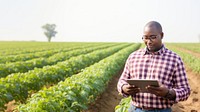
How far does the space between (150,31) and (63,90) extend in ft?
13.8

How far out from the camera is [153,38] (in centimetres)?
353

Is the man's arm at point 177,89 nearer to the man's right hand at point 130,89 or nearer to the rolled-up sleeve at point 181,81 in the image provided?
the rolled-up sleeve at point 181,81

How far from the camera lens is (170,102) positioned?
11.6 ft

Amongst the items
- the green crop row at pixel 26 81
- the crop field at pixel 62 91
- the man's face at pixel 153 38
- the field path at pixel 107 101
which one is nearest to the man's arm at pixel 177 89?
the man's face at pixel 153 38

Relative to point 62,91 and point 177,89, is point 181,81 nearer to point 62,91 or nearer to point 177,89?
point 177,89

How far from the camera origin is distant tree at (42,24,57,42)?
120m

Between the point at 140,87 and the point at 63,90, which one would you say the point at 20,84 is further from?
the point at 140,87

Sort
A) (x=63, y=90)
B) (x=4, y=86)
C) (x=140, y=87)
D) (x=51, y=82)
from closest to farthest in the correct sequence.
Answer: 1. (x=140, y=87)
2. (x=63, y=90)
3. (x=4, y=86)
4. (x=51, y=82)

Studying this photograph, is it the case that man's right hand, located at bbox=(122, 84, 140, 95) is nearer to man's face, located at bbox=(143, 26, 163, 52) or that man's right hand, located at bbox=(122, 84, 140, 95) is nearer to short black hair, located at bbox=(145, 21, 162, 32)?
man's face, located at bbox=(143, 26, 163, 52)

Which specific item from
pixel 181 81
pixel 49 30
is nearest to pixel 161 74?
pixel 181 81

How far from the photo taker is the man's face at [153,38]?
3.53 meters

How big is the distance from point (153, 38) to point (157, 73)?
390 millimetres

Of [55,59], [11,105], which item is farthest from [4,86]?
[55,59]

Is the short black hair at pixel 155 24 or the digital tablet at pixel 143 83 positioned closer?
the digital tablet at pixel 143 83
